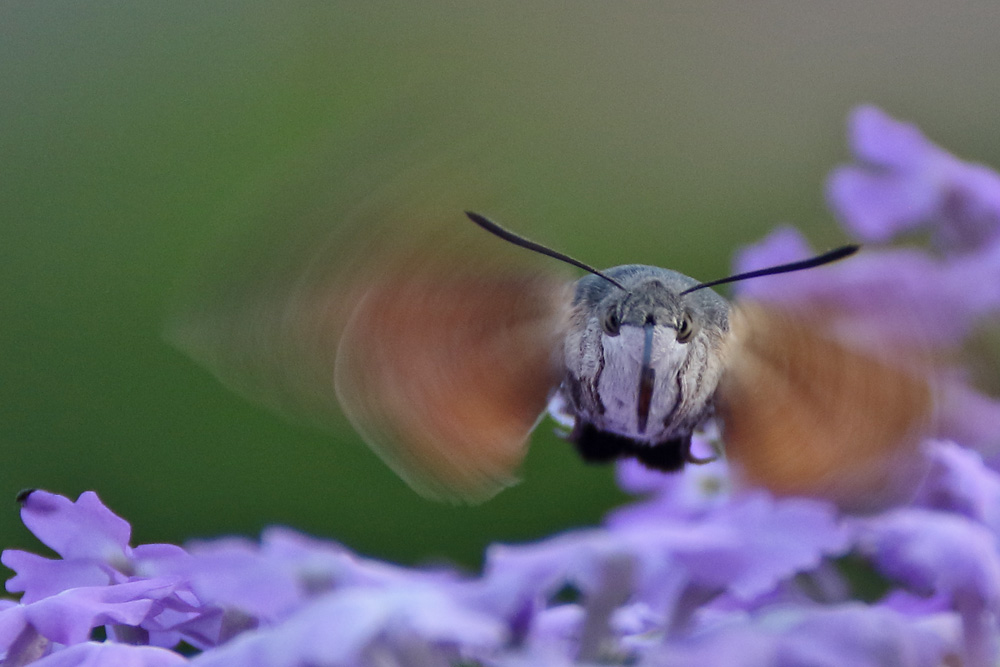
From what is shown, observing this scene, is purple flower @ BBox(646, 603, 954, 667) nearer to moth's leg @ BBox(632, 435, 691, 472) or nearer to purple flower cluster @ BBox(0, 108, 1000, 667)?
purple flower cluster @ BBox(0, 108, 1000, 667)

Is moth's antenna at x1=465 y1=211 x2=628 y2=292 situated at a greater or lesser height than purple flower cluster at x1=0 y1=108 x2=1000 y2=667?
greater

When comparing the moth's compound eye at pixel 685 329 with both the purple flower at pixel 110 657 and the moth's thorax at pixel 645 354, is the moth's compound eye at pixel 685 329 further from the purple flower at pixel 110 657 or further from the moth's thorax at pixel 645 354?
the purple flower at pixel 110 657

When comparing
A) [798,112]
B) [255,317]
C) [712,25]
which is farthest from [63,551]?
[712,25]

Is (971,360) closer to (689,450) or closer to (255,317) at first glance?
(689,450)

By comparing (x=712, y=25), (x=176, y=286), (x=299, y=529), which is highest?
(x=712, y=25)

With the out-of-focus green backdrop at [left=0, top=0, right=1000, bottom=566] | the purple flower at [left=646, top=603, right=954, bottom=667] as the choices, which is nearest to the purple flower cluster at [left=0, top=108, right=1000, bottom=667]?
the purple flower at [left=646, top=603, right=954, bottom=667]

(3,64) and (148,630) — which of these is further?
(3,64)

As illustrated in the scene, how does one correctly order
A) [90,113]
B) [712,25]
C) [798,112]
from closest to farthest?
1. [90,113]
2. [798,112]
3. [712,25]

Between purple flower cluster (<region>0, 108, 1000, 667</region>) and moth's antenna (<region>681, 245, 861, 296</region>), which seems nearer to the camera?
purple flower cluster (<region>0, 108, 1000, 667</region>)
